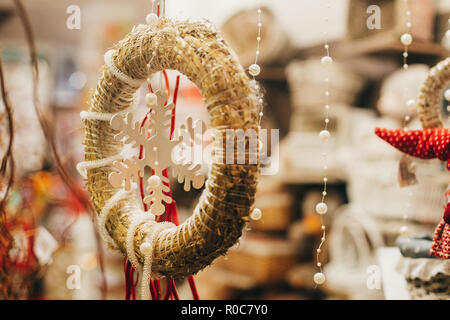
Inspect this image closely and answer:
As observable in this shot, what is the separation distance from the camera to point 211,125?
655mm

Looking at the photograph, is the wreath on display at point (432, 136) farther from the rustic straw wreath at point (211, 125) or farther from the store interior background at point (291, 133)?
the store interior background at point (291, 133)

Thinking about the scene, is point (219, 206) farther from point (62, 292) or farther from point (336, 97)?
point (336, 97)

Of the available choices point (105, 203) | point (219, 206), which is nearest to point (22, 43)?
point (105, 203)

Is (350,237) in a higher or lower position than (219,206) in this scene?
lower

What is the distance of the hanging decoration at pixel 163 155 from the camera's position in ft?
2.10

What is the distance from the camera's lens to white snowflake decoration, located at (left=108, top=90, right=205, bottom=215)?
0.71 metres

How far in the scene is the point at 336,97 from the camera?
2078 mm

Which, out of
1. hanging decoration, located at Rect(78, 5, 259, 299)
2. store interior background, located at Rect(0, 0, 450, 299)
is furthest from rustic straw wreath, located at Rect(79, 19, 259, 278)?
store interior background, located at Rect(0, 0, 450, 299)

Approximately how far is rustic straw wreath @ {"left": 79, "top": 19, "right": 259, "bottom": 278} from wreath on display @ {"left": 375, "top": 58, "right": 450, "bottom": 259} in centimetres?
28

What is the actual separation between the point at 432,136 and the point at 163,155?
1.47ft

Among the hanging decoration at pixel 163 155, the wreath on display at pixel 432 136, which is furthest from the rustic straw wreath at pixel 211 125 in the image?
the wreath on display at pixel 432 136

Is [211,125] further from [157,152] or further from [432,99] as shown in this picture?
[432,99]

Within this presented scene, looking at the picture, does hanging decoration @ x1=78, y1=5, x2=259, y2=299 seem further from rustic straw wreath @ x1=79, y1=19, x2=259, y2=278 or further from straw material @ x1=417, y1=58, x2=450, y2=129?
straw material @ x1=417, y1=58, x2=450, y2=129
